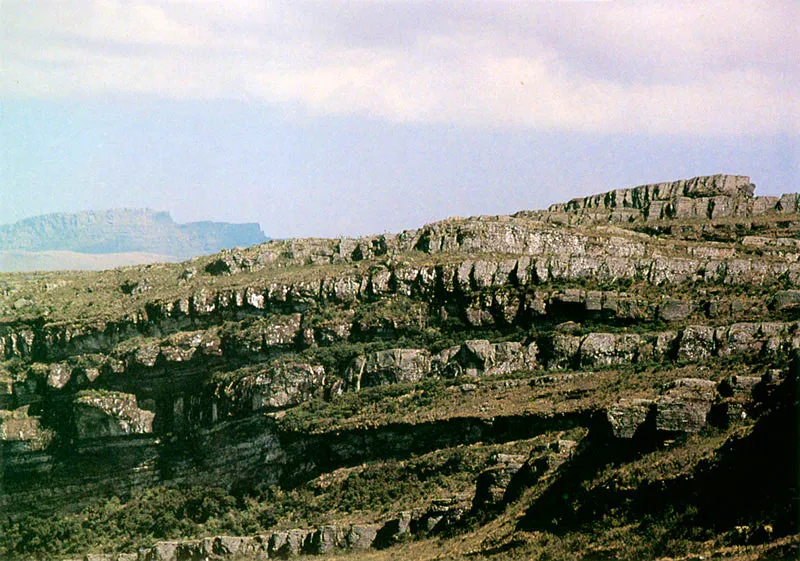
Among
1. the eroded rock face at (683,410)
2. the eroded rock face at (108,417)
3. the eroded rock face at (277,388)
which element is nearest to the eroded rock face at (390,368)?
the eroded rock face at (277,388)

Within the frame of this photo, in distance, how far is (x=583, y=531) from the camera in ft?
159

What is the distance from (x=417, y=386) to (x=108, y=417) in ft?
73.6

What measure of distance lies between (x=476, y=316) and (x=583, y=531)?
29526mm

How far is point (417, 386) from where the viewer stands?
71.4 m

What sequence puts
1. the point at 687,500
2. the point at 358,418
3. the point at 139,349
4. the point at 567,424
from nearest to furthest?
the point at 687,500, the point at 567,424, the point at 358,418, the point at 139,349

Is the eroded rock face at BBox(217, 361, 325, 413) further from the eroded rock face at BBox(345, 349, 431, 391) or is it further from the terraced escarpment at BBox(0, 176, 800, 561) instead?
the eroded rock face at BBox(345, 349, 431, 391)

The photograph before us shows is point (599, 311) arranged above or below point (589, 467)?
above

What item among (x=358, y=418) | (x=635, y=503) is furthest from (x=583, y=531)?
(x=358, y=418)

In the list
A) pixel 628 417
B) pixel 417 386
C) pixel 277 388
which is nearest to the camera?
pixel 628 417

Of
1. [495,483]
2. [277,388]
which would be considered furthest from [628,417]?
[277,388]

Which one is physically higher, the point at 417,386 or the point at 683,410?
the point at 683,410

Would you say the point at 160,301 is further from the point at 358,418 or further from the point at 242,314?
the point at 358,418

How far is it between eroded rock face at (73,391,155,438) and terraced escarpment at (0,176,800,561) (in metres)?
0.15

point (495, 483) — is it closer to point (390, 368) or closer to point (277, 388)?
point (390, 368)
